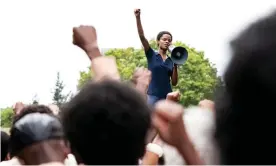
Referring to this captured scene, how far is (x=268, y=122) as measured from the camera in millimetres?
1015

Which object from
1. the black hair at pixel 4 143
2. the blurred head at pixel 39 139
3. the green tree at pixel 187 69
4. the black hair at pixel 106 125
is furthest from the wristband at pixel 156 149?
the green tree at pixel 187 69

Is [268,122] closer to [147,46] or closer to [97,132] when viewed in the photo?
[97,132]

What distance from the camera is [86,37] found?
168cm

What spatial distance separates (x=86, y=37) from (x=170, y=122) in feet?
1.88

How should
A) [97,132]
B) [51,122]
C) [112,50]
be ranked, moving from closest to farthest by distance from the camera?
[97,132], [51,122], [112,50]

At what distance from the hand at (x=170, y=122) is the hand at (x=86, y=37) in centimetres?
49

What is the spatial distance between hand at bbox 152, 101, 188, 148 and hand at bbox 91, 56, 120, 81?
32cm

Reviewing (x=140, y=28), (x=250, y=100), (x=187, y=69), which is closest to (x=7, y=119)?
(x=187, y=69)

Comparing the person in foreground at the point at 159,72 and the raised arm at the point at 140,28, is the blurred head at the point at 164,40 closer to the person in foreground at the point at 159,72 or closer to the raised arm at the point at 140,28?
the person in foreground at the point at 159,72

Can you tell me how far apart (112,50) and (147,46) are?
38.2 meters

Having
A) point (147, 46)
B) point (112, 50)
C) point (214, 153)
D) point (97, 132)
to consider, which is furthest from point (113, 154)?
point (112, 50)

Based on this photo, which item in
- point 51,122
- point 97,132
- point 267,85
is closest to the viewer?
point 267,85

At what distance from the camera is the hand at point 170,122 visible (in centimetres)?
116

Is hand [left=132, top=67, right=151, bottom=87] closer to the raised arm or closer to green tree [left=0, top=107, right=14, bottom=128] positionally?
green tree [left=0, top=107, right=14, bottom=128]
